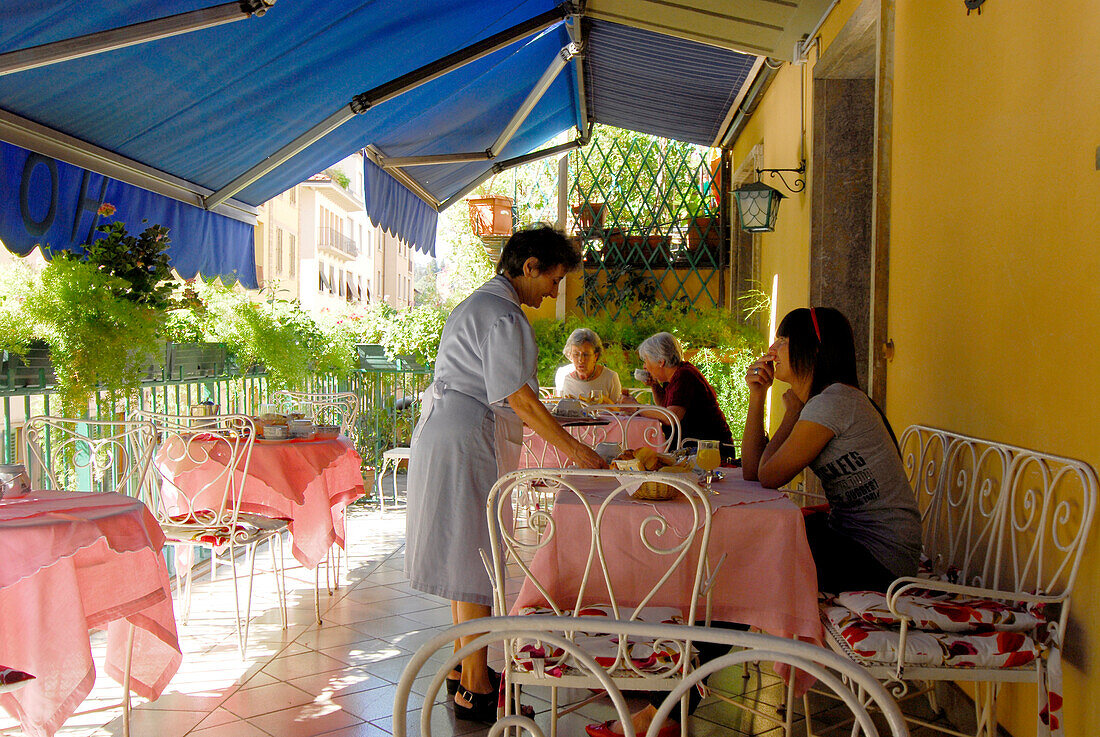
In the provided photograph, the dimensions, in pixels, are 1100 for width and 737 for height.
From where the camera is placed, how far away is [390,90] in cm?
474

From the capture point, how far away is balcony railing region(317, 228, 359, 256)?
3712 centimetres

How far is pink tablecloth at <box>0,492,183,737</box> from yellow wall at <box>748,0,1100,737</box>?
2.52m

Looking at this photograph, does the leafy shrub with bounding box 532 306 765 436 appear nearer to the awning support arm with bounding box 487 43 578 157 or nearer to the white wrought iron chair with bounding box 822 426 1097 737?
the awning support arm with bounding box 487 43 578 157

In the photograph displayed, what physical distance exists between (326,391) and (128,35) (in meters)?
4.56

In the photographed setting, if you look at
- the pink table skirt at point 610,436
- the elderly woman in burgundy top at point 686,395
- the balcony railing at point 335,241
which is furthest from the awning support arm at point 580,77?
the balcony railing at point 335,241

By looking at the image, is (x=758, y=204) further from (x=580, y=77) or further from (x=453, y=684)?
(x=453, y=684)

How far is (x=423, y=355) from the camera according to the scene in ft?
25.5

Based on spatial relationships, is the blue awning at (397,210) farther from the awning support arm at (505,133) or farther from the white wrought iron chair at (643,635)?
the white wrought iron chair at (643,635)

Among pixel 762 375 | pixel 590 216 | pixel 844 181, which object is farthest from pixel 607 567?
pixel 590 216

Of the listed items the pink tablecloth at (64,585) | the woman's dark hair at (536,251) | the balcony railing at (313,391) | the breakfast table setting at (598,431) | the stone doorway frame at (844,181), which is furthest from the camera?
the stone doorway frame at (844,181)

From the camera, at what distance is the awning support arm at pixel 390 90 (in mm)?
4734

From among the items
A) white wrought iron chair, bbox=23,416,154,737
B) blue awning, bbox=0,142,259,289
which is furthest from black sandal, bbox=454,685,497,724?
blue awning, bbox=0,142,259,289

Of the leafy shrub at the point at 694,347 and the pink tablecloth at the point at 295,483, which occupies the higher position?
the leafy shrub at the point at 694,347

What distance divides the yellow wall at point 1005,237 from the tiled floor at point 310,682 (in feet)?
3.91
